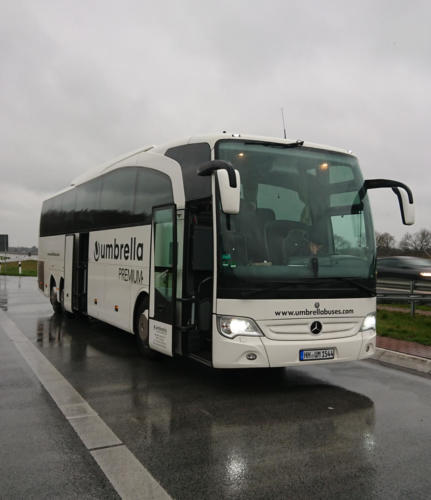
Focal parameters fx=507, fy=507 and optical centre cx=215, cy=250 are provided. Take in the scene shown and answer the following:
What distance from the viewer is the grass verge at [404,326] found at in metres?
9.64

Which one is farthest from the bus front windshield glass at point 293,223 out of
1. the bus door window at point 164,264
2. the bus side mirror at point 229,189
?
the bus door window at point 164,264

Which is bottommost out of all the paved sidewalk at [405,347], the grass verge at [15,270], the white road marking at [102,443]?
the white road marking at [102,443]

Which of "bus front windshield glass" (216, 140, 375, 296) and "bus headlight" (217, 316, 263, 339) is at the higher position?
"bus front windshield glass" (216, 140, 375, 296)

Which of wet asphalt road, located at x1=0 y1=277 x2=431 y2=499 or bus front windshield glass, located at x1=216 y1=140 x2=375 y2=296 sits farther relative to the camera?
bus front windshield glass, located at x1=216 y1=140 x2=375 y2=296

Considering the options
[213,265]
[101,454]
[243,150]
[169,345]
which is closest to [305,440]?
Answer: [101,454]

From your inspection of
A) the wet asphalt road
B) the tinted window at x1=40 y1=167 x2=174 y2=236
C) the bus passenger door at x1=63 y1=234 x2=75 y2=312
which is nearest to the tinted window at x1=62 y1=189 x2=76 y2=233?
the tinted window at x1=40 y1=167 x2=174 y2=236

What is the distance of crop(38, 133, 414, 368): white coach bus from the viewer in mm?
5910

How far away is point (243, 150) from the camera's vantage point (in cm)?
632

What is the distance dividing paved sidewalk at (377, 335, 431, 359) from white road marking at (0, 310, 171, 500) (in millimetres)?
5312

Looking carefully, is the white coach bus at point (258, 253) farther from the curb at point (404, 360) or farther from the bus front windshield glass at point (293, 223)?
the curb at point (404, 360)

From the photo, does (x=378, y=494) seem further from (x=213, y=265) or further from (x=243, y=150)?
(x=243, y=150)

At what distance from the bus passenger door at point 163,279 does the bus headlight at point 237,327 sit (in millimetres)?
1131

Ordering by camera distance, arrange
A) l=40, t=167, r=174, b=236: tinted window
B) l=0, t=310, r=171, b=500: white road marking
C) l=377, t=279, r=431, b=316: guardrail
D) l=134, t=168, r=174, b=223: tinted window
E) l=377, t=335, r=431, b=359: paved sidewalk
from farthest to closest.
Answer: l=377, t=279, r=431, b=316: guardrail, l=377, t=335, r=431, b=359: paved sidewalk, l=40, t=167, r=174, b=236: tinted window, l=134, t=168, r=174, b=223: tinted window, l=0, t=310, r=171, b=500: white road marking

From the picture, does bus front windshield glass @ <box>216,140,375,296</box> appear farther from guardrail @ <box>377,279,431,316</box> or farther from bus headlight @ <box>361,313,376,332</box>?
guardrail @ <box>377,279,431,316</box>
